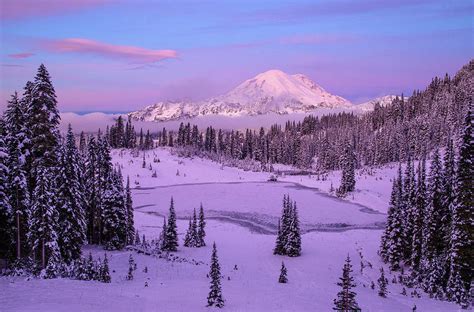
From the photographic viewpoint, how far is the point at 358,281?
116 ft

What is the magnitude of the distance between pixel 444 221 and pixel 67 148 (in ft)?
117

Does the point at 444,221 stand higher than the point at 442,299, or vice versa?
the point at 444,221

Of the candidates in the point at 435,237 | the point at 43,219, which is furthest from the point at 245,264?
the point at 43,219

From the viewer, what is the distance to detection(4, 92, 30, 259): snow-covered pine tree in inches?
1129

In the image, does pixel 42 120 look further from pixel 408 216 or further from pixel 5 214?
pixel 408 216

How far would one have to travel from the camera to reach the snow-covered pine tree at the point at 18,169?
94.1 ft

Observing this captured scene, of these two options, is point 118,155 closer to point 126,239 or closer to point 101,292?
point 126,239

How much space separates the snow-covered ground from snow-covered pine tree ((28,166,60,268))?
13.2 feet

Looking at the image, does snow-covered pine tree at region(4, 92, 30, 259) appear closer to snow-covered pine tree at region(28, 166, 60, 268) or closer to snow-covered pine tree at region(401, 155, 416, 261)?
snow-covered pine tree at region(28, 166, 60, 268)

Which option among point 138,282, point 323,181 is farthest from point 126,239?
point 323,181

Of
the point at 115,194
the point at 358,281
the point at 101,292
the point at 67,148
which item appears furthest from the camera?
the point at 115,194

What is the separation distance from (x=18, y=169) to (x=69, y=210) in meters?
6.87

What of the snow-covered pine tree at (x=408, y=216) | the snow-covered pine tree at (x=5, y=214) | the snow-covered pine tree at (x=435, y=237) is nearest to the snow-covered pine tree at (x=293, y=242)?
the snow-covered pine tree at (x=408, y=216)

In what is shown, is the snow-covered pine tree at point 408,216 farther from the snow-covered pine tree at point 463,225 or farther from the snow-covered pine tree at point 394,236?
the snow-covered pine tree at point 463,225
